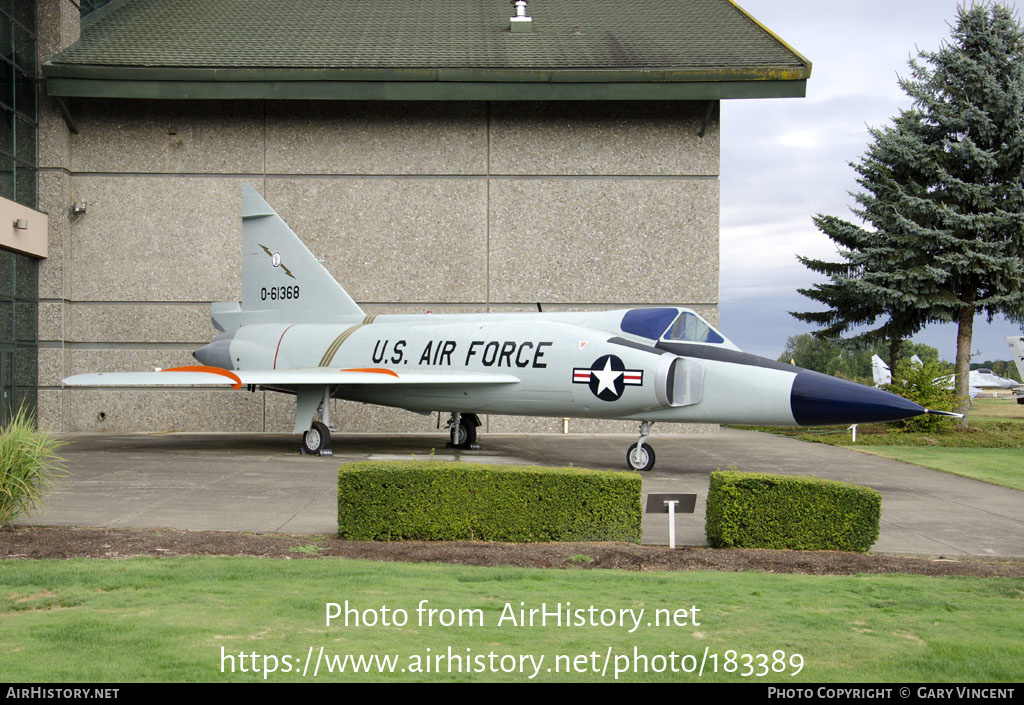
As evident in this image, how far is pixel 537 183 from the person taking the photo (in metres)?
20.9

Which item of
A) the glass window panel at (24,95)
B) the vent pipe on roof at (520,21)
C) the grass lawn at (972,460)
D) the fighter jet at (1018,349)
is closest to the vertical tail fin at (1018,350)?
the fighter jet at (1018,349)

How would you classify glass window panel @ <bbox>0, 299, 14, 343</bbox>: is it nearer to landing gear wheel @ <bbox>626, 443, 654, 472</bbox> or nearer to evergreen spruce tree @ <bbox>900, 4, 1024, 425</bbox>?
landing gear wheel @ <bbox>626, 443, 654, 472</bbox>

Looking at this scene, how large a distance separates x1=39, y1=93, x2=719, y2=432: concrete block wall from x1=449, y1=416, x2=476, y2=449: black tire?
140 inches

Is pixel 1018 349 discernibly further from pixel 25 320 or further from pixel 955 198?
pixel 25 320

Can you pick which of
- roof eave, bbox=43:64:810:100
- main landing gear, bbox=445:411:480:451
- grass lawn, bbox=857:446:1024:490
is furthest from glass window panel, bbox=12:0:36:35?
grass lawn, bbox=857:446:1024:490

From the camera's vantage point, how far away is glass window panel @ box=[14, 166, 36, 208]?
19719 millimetres

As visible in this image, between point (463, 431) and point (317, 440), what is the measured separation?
2.90 meters

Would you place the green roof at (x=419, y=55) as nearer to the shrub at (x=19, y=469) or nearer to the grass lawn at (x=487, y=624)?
the shrub at (x=19, y=469)

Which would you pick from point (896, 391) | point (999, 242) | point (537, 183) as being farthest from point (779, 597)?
point (999, 242)

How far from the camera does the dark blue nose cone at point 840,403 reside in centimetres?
1188

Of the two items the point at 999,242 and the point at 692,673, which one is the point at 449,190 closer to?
the point at 999,242

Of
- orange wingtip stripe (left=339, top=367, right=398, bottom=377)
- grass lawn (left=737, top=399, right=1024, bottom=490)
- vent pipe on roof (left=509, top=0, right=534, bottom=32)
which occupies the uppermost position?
vent pipe on roof (left=509, top=0, right=534, bottom=32)

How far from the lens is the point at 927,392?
2366cm

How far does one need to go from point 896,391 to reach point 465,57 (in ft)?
47.2
